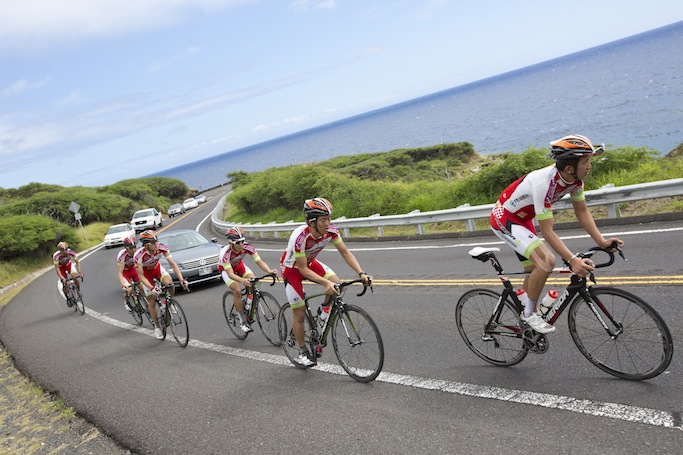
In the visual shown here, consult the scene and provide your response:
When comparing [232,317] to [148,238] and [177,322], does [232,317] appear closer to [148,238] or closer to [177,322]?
[177,322]

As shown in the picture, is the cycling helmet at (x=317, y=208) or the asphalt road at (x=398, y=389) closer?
the asphalt road at (x=398, y=389)

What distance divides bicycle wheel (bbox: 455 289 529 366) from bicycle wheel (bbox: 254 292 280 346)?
118 inches

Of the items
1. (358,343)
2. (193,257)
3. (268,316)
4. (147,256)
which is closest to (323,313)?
(358,343)

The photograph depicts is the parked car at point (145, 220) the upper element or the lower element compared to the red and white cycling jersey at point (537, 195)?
lower

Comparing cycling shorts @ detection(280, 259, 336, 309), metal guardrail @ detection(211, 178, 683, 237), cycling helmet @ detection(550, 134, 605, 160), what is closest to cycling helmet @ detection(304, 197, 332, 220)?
cycling shorts @ detection(280, 259, 336, 309)

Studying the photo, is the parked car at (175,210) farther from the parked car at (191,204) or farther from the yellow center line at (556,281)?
the yellow center line at (556,281)

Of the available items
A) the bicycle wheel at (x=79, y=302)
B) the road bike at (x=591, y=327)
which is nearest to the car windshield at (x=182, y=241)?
the bicycle wheel at (x=79, y=302)

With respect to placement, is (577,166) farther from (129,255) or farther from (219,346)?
(129,255)

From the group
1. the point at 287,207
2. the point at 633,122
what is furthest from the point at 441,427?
the point at 633,122

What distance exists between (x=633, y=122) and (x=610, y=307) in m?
46.9

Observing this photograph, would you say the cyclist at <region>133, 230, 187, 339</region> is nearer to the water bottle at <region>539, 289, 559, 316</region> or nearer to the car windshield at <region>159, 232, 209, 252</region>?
the car windshield at <region>159, 232, 209, 252</region>

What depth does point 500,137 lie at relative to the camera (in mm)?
63031

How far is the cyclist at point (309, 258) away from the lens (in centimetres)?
552

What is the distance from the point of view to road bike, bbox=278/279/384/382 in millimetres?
5672
